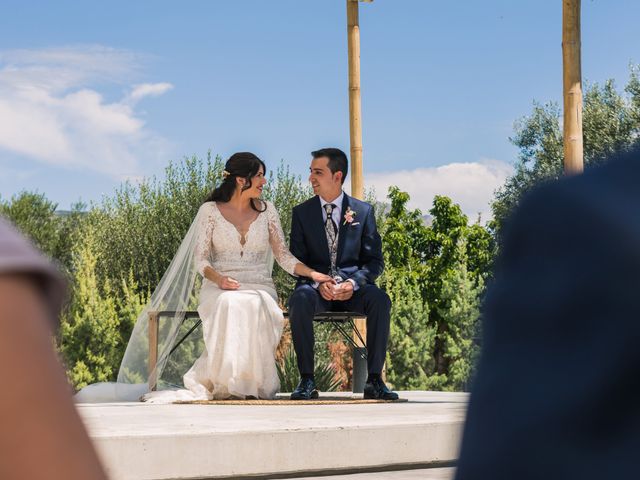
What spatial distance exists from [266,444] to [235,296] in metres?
3.09

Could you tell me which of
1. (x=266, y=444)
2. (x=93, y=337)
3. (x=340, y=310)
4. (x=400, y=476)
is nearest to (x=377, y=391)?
(x=340, y=310)

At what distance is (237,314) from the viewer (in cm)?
766

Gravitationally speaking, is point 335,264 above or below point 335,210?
below

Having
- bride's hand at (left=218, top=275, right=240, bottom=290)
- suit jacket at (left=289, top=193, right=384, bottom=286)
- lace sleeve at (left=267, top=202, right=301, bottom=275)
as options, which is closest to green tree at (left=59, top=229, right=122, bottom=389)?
lace sleeve at (left=267, top=202, right=301, bottom=275)

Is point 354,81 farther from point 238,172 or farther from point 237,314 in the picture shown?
point 237,314

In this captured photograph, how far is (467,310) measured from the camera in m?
16.3

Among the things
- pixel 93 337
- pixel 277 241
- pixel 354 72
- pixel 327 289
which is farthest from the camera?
pixel 93 337

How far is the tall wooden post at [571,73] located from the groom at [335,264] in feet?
5.88

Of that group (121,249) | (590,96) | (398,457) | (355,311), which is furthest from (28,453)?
(590,96)

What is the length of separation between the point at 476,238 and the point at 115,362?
11.6m

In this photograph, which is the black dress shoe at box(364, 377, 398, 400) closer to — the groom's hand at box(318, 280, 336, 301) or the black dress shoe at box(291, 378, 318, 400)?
the black dress shoe at box(291, 378, 318, 400)

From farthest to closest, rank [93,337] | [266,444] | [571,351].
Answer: [93,337], [266,444], [571,351]

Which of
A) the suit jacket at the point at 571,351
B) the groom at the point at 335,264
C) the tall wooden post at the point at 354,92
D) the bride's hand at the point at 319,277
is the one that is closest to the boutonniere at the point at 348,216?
the groom at the point at 335,264

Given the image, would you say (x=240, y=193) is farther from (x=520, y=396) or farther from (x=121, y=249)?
(x=121, y=249)
